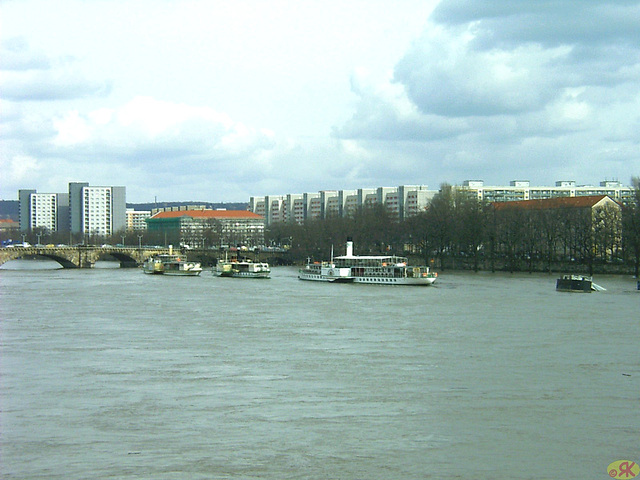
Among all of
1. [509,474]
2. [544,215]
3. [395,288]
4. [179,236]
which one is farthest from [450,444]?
[179,236]

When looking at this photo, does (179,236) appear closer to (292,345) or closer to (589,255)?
(589,255)

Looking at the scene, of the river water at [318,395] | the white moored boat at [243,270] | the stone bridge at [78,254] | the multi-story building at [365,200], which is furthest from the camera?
the multi-story building at [365,200]

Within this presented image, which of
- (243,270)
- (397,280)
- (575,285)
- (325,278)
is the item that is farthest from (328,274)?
(575,285)

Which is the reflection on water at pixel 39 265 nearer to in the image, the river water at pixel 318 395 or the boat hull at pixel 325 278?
the boat hull at pixel 325 278

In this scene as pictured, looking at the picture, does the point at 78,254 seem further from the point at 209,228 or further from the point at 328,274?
the point at 209,228

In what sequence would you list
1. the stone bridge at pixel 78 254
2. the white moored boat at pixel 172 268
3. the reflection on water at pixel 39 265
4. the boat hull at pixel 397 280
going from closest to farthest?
the boat hull at pixel 397 280 → the white moored boat at pixel 172 268 → the stone bridge at pixel 78 254 → the reflection on water at pixel 39 265

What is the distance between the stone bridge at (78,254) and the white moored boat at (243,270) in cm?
2177

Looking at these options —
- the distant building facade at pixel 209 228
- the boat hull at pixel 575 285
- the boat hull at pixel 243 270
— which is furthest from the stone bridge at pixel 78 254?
the boat hull at pixel 575 285

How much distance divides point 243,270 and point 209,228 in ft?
240

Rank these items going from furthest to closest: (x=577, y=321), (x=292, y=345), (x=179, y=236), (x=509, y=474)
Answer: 1. (x=179, y=236)
2. (x=577, y=321)
3. (x=292, y=345)
4. (x=509, y=474)

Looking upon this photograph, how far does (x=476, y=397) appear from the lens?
20.0 m

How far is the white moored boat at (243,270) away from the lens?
258ft

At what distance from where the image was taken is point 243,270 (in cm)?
8125

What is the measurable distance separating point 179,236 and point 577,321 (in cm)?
12815
